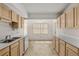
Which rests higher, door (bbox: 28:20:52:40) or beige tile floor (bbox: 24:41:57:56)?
door (bbox: 28:20:52:40)

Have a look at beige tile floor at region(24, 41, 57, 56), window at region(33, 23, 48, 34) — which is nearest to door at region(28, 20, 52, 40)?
window at region(33, 23, 48, 34)

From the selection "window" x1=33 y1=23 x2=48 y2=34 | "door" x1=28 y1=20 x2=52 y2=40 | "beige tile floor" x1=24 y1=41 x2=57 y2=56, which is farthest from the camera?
"window" x1=33 y1=23 x2=48 y2=34

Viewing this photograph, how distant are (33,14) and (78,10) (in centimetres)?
596

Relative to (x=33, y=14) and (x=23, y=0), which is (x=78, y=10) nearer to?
(x=23, y=0)

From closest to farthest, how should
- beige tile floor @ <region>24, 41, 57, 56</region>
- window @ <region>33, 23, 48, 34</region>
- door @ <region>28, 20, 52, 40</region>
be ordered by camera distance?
beige tile floor @ <region>24, 41, 57, 56</region>
door @ <region>28, 20, 52, 40</region>
window @ <region>33, 23, 48, 34</region>

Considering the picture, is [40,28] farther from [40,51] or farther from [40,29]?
[40,51]

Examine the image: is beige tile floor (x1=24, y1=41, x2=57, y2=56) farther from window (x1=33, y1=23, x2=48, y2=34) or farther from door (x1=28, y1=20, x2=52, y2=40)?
window (x1=33, y1=23, x2=48, y2=34)

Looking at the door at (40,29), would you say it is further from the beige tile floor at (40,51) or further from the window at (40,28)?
the beige tile floor at (40,51)

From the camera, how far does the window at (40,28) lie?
13.3 m

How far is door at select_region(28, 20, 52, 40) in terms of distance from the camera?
1324 cm

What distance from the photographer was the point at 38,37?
521 inches

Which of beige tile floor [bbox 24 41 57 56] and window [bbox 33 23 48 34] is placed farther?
window [bbox 33 23 48 34]

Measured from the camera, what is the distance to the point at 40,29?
1339 centimetres

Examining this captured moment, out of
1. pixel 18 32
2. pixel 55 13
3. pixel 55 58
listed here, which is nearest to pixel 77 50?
pixel 55 58
